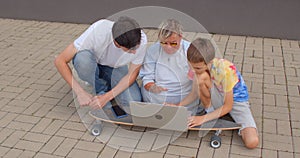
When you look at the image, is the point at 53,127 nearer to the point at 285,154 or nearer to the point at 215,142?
the point at 215,142

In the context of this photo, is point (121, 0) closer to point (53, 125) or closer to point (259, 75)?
point (259, 75)

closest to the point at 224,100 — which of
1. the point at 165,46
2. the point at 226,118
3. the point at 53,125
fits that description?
the point at 226,118

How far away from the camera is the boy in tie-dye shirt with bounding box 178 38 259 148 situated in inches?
109

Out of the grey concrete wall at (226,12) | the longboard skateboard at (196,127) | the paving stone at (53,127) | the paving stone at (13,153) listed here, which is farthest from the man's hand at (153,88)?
A: the grey concrete wall at (226,12)

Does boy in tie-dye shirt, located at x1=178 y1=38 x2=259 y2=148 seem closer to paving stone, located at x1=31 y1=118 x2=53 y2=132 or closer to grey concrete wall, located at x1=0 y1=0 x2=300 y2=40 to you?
paving stone, located at x1=31 y1=118 x2=53 y2=132

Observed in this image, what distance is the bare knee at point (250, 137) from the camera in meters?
2.83

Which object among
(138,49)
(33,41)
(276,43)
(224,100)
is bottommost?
(276,43)

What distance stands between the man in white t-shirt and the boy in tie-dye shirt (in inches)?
16.6

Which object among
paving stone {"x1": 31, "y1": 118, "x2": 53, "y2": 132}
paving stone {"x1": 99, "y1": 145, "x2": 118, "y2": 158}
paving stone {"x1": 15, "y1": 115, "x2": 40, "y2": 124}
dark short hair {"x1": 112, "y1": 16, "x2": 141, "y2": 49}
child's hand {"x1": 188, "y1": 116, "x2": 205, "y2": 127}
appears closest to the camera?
dark short hair {"x1": 112, "y1": 16, "x2": 141, "y2": 49}

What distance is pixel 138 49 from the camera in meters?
2.97

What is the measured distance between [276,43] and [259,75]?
105 centimetres

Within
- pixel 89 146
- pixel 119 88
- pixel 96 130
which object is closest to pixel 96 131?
pixel 96 130

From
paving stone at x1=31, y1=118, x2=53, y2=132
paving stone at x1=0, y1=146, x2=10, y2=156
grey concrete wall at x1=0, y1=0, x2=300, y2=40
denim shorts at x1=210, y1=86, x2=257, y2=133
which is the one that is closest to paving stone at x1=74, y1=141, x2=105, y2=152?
paving stone at x1=31, y1=118, x2=53, y2=132

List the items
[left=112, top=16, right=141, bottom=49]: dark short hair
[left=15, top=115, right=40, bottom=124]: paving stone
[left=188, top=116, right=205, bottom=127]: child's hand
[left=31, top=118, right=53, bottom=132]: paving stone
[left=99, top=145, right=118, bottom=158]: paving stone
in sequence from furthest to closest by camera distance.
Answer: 1. [left=15, top=115, right=40, bottom=124]: paving stone
2. [left=31, top=118, right=53, bottom=132]: paving stone
3. [left=188, top=116, right=205, bottom=127]: child's hand
4. [left=99, top=145, right=118, bottom=158]: paving stone
5. [left=112, top=16, right=141, bottom=49]: dark short hair
